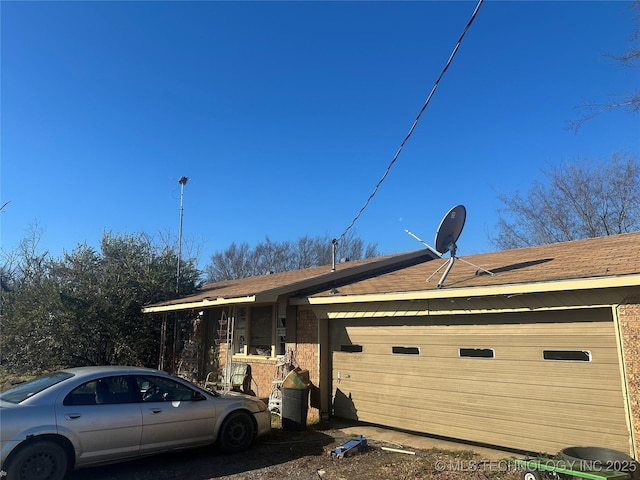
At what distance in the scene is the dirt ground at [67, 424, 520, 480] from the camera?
6.13 meters

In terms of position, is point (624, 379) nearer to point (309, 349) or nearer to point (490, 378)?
point (490, 378)

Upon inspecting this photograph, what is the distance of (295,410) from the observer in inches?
345

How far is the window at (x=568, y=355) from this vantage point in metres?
6.44

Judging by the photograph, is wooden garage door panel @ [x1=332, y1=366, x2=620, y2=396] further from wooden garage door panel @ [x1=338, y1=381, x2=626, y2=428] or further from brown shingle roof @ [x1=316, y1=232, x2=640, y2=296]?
brown shingle roof @ [x1=316, y1=232, x2=640, y2=296]

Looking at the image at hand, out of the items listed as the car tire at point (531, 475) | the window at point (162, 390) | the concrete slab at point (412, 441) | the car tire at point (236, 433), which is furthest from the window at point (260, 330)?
the car tire at point (531, 475)

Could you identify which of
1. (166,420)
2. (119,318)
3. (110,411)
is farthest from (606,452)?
(119,318)

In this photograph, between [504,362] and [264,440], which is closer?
[504,362]

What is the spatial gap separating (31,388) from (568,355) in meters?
7.51

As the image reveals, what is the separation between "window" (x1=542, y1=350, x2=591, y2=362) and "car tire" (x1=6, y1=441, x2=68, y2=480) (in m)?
6.77

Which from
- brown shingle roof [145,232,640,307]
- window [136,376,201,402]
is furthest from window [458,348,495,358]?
window [136,376,201,402]

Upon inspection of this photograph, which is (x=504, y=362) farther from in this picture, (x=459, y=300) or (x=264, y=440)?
(x=264, y=440)

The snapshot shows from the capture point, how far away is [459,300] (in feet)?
25.3

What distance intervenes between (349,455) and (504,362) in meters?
2.87

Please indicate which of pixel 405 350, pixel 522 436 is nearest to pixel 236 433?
pixel 405 350
